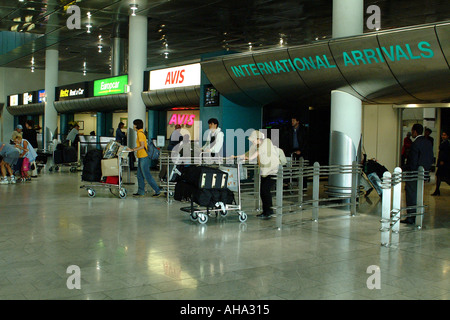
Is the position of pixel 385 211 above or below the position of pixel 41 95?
below

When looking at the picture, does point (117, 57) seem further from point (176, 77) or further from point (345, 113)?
point (345, 113)

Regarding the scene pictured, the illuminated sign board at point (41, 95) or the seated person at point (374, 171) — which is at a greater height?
the illuminated sign board at point (41, 95)

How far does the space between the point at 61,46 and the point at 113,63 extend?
233 inches

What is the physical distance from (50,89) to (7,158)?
15476 millimetres

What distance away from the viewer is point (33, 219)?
808 cm

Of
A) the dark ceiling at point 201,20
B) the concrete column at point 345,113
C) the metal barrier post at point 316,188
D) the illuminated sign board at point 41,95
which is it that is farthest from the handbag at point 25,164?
the illuminated sign board at point 41,95

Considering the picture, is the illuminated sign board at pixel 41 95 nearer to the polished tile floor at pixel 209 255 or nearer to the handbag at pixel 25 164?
the handbag at pixel 25 164

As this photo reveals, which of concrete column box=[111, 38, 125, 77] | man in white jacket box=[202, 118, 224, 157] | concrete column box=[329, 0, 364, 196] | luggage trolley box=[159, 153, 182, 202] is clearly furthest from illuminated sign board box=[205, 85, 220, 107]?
concrete column box=[111, 38, 125, 77]

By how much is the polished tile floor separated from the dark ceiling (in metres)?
8.89

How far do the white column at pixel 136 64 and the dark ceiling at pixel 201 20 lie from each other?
0.56m

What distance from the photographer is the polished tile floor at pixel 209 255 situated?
443 cm

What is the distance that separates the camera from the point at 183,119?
22.2 metres

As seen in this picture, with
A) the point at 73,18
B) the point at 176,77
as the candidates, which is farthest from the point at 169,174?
the point at 73,18

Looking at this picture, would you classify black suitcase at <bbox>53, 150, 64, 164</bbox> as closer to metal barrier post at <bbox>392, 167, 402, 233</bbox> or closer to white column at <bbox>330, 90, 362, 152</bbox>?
white column at <bbox>330, 90, 362, 152</bbox>
